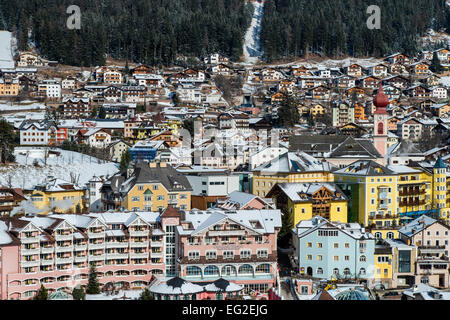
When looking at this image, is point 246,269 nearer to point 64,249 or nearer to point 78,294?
point 78,294

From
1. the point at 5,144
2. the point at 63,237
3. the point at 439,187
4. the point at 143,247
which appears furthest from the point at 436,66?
the point at 63,237

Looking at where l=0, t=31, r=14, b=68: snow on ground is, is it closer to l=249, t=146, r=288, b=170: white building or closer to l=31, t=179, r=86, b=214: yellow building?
l=249, t=146, r=288, b=170: white building

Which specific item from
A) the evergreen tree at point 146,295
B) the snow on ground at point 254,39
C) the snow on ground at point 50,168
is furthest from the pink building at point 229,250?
the snow on ground at point 254,39

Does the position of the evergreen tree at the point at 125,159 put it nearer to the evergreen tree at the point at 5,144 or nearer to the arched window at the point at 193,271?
the evergreen tree at the point at 5,144

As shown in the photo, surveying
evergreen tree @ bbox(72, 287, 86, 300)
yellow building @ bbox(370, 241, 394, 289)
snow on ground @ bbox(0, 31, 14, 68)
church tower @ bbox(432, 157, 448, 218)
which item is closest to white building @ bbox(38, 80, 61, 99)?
snow on ground @ bbox(0, 31, 14, 68)

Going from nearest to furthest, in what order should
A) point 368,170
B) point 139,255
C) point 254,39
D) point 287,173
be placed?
point 139,255, point 368,170, point 287,173, point 254,39
